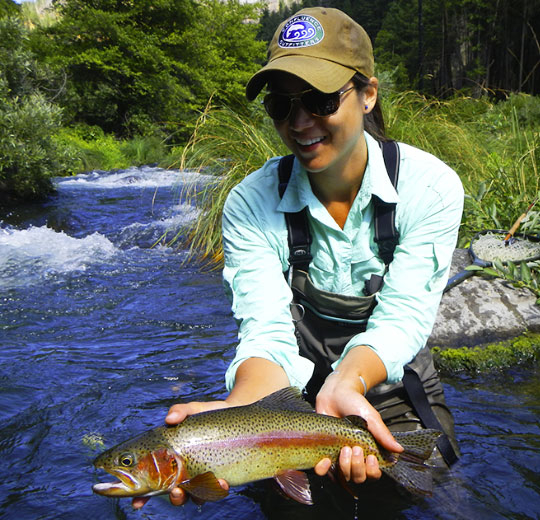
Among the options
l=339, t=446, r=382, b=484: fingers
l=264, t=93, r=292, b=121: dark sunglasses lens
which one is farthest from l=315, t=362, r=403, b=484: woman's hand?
l=264, t=93, r=292, b=121: dark sunglasses lens

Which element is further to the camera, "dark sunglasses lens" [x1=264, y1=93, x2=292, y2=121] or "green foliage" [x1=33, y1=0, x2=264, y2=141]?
"green foliage" [x1=33, y1=0, x2=264, y2=141]

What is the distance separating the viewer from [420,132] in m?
7.50

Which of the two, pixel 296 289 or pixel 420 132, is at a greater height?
pixel 420 132

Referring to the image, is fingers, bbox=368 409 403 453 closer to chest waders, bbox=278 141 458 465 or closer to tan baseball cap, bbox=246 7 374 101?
chest waders, bbox=278 141 458 465

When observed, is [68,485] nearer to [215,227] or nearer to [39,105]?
[215,227]

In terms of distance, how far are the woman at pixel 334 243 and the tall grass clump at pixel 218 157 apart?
4.77 metres

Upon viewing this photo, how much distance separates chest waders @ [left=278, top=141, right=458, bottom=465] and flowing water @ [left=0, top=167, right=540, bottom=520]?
40 centimetres

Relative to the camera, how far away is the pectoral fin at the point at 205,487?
1.94 m

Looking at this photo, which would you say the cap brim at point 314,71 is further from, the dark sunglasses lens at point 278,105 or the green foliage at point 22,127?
the green foliage at point 22,127

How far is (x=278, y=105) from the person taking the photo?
2568mm

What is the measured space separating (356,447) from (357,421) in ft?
0.30

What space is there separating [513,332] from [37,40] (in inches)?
1320

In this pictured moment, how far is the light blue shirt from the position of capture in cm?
256

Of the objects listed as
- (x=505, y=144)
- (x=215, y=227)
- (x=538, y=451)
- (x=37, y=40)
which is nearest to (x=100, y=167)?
(x=37, y=40)
